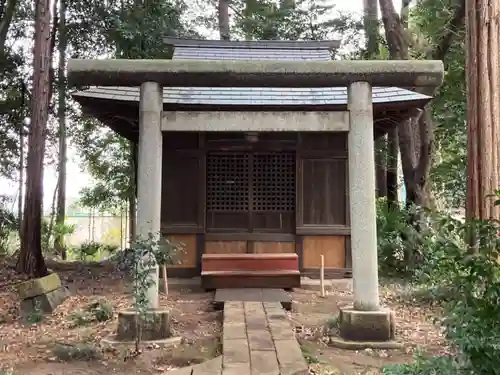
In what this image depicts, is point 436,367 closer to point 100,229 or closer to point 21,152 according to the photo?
point 21,152

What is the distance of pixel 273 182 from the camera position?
9594 mm


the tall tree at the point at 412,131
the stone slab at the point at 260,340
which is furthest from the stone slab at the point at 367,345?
the tall tree at the point at 412,131

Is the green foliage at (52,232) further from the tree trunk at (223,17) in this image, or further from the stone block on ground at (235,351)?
the stone block on ground at (235,351)

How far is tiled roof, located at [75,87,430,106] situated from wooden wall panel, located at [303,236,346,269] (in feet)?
8.95

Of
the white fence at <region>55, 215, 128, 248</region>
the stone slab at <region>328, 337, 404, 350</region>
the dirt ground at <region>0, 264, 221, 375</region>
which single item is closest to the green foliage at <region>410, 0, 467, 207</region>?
the stone slab at <region>328, 337, 404, 350</region>

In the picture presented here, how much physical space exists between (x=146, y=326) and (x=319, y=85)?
338 cm

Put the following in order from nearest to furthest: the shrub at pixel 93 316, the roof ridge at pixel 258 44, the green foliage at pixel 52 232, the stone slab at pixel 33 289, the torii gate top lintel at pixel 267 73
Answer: the torii gate top lintel at pixel 267 73, the shrub at pixel 93 316, the stone slab at pixel 33 289, the roof ridge at pixel 258 44, the green foliage at pixel 52 232

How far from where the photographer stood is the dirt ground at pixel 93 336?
4720 millimetres

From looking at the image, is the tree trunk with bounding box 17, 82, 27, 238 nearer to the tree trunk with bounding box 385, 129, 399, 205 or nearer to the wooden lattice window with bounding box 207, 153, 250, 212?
the wooden lattice window with bounding box 207, 153, 250, 212

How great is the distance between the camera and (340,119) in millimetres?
5691

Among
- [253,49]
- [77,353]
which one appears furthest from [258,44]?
[77,353]

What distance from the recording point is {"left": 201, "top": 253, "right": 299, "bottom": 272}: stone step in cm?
861

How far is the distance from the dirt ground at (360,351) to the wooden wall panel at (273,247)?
1.09 metres

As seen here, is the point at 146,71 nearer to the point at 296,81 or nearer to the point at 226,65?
the point at 226,65
